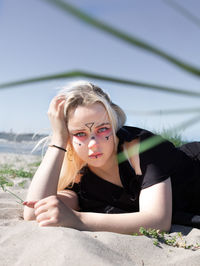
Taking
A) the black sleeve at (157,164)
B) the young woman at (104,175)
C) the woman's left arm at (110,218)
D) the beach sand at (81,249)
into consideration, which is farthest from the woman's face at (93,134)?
the beach sand at (81,249)

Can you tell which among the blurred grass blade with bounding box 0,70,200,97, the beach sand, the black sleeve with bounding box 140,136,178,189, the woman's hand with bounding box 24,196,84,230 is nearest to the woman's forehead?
the black sleeve with bounding box 140,136,178,189

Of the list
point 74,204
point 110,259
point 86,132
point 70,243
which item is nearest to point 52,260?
point 70,243

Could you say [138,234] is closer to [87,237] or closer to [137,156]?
[87,237]

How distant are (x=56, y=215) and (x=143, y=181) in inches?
27.9

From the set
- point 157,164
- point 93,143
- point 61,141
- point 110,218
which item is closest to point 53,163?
point 61,141

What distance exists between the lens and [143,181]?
222 centimetres

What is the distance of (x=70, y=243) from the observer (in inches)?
61.9

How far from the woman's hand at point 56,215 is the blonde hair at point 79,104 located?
72 centimetres

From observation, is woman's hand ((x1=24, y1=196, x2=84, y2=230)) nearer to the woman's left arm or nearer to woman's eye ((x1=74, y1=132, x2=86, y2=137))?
the woman's left arm

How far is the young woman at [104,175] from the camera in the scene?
1.97m

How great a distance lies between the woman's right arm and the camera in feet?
7.69

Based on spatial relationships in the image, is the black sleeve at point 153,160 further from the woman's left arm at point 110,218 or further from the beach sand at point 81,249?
the beach sand at point 81,249

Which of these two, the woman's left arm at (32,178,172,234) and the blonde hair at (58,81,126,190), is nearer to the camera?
the woman's left arm at (32,178,172,234)

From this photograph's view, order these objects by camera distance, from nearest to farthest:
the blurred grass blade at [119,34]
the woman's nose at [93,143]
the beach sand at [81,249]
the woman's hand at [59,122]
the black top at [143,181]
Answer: the blurred grass blade at [119,34]
the beach sand at [81,249]
the woman's nose at [93,143]
the black top at [143,181]
the woman's hand at [59,122]
